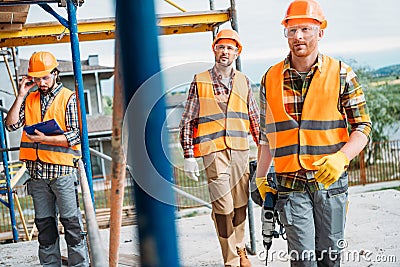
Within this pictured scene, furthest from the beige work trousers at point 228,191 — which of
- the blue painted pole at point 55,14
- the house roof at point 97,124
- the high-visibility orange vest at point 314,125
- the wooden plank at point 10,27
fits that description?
the house roof at point 97,124

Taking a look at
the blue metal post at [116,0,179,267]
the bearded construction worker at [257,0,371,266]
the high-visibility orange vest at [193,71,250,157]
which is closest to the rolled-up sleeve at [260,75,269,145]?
the bearded construction worker at [257,0,371,266]

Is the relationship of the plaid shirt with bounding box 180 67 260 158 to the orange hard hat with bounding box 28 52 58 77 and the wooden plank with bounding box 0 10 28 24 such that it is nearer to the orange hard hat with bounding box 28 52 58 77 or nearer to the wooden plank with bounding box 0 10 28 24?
the orange hard hat with bounding box 28 52 58 77

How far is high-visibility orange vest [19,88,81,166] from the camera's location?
444 centimetres

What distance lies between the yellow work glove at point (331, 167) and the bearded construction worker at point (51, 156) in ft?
6.47

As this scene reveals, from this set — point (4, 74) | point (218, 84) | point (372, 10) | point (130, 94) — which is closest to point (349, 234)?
point (218, 84)

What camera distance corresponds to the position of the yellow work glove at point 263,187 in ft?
11.3

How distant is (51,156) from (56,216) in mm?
454

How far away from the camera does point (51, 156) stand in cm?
443

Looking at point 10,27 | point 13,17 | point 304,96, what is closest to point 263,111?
point 304,96

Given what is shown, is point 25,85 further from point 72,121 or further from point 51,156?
point 51,156

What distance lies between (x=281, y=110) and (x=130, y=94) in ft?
8.08

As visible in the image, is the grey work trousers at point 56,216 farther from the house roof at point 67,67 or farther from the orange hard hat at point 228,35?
the house roof at point 67,67

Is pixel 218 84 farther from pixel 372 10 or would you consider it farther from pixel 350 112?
pixel 372 10

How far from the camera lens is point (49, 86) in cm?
454
